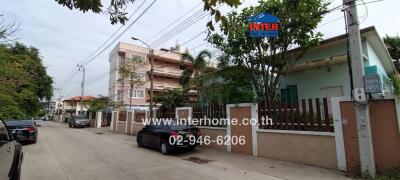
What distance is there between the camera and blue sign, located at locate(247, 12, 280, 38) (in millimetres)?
9891

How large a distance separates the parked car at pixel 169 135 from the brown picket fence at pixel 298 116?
122 inches

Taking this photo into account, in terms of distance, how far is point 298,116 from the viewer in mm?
8086

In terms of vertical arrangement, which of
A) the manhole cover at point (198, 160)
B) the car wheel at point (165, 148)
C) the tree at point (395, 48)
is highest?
the tree at point (395, 48)

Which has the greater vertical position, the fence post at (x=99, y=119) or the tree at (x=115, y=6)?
the tree at (x=115, y=6)

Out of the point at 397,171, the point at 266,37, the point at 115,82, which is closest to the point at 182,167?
the point at 397,171

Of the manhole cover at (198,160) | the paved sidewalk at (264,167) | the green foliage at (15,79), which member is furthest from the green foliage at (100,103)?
the paved sidewalk at (264,167)

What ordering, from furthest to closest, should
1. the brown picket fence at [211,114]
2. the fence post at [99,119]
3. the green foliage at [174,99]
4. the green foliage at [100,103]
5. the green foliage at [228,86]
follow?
1. the green foliage at [100,103]
2. the fence post at [99,119]
3. the green foliage at [174,99]
4. the green foliage at [228,86]
5. the brown picket fence at [211,114]

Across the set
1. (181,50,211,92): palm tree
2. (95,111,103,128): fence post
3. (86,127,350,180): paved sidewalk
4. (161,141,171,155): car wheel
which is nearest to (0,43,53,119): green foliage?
Result: (161,141,171,155): car wheel

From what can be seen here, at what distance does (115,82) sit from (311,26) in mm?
32145

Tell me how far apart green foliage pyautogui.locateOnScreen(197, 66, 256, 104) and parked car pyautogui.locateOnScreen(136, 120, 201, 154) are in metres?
3.27

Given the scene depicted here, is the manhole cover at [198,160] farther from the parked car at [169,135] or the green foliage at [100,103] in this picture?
the green foliage at [100,103]

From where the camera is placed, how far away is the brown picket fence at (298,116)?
745 cm

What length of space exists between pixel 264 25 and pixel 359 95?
16.0 feet

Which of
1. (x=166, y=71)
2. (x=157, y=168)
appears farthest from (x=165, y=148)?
(x=166, y=71)
